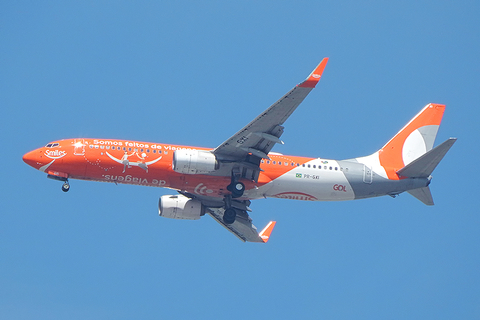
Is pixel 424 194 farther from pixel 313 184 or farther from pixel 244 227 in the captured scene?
pixel 244 227

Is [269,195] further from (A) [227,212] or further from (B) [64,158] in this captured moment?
(B) [64,158]

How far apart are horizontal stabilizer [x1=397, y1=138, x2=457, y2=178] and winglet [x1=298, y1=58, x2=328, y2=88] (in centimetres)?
1220

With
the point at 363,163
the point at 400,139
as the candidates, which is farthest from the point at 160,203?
the point at 400,139

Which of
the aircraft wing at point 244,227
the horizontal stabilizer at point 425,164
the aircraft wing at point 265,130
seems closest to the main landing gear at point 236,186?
the aircraft wing at point 265,130

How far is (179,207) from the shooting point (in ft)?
184

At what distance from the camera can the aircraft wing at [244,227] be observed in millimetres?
59156

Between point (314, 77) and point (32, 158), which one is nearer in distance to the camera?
point (314, 77)

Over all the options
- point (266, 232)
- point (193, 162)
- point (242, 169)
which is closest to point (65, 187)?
point (193, 162)

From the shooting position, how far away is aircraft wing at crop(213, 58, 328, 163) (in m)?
44.5

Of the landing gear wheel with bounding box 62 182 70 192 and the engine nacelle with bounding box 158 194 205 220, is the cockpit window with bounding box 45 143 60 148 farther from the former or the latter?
the engine nacelle with bounding box 158 194 205 220

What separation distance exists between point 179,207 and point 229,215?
435 centimetres

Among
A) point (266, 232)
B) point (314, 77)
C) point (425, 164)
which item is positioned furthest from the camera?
point (266, 232)

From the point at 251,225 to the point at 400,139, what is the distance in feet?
49.3

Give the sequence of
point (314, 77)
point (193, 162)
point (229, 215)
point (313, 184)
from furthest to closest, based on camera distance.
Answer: point (229, 215), point (313, 184), point (193, 162), point (314, 77)
